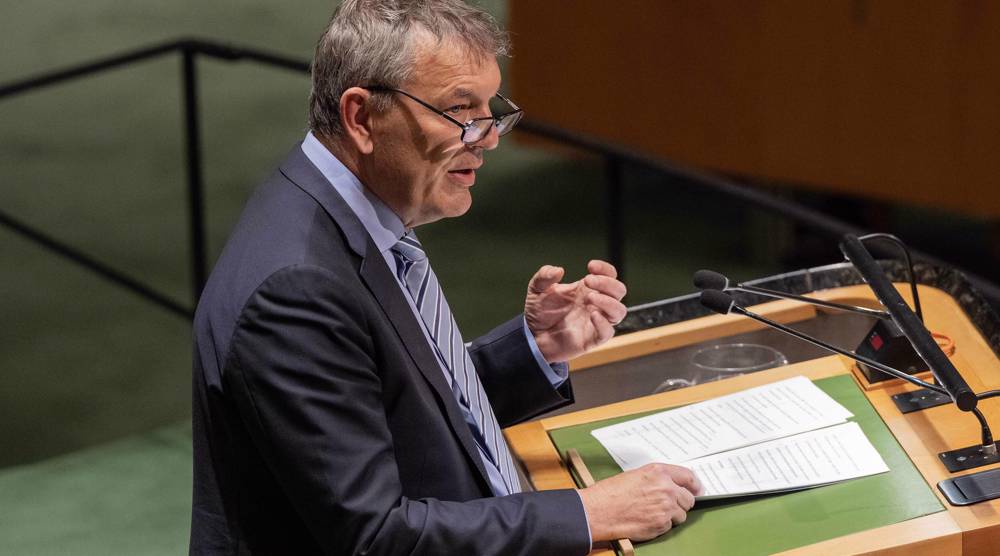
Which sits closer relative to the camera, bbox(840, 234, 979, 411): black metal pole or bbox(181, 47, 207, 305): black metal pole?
bbox(840, 234, 979, 411): black metal pole

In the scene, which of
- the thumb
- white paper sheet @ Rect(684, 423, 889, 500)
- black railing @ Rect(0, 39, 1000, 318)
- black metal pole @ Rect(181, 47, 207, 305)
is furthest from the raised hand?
black metal pole @ Rect(181, 47, 207, 305)

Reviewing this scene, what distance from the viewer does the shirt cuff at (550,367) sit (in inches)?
88.4

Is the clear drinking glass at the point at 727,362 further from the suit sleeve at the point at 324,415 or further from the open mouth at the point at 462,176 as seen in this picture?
the suit sleeve at the point at 324,415

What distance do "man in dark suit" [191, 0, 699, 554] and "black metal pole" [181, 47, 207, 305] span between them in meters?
2.19

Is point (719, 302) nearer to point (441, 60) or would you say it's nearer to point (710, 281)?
point (710, 281)

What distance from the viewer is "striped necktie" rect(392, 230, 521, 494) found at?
198 centimetres

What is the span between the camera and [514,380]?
2.27m

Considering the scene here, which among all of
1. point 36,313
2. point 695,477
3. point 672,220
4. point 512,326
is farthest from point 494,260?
point 695,477

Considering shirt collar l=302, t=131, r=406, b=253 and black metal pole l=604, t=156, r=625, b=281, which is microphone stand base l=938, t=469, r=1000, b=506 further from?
black metal pole l=604, t=156, r=625, b=281

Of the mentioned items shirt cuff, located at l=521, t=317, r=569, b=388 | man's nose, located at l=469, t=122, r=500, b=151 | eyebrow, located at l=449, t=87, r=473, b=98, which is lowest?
shirt cuff, located at l=521, t=317, r=569, b=388

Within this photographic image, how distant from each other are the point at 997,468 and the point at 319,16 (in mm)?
6590

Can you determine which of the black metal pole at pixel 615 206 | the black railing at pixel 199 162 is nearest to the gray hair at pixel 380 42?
the black railing at pixel 199 162

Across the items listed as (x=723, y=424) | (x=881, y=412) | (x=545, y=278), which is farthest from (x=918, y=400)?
(x=545, y=278)

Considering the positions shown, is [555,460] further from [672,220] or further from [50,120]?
[50,120]
